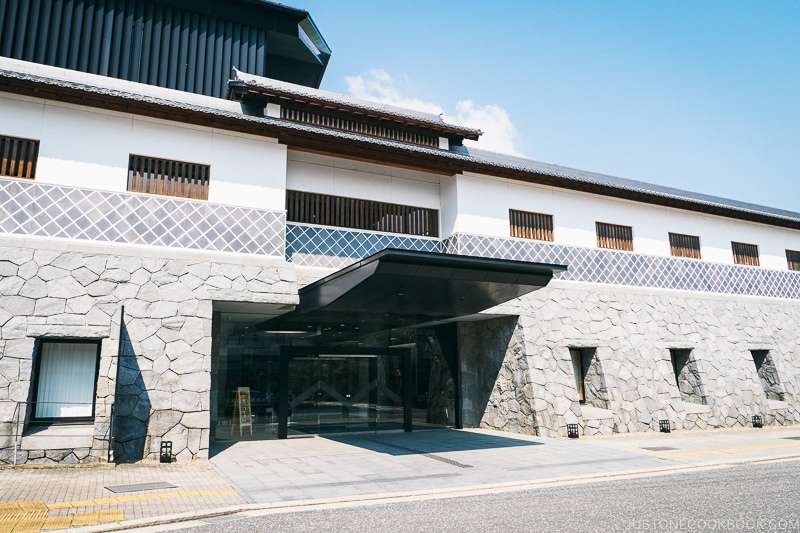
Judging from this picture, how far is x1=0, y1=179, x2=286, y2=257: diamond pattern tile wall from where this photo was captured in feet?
35.6

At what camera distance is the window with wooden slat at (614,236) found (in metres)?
17.3

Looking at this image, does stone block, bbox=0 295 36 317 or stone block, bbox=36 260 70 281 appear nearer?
stone block, bbox=0 295 36 317

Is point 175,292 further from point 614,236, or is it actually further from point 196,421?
point 614,236

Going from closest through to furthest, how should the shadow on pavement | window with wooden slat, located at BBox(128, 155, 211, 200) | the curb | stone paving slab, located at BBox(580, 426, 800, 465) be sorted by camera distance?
the curb < stone paving slab, located at BBox(580, 426, 800, 465) < window with wooden slat, located at BBox(128, 155, 211, 200) < the shadow on pavement

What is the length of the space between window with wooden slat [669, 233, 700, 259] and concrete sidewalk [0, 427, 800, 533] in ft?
20.8

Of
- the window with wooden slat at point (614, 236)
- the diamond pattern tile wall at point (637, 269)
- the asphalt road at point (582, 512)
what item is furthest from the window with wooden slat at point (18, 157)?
the window with wooden slat at point (614, 236)

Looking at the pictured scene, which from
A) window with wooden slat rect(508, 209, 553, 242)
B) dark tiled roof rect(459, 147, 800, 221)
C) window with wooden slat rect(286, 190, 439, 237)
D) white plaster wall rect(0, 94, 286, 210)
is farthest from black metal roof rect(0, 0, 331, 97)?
window with wooden slat rect(508, 209, 553, 242)

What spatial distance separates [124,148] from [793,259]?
929 inches

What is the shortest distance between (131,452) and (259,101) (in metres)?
9.21

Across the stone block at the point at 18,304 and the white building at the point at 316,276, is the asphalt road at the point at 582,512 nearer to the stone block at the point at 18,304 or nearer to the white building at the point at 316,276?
the white building at the point at 316,276

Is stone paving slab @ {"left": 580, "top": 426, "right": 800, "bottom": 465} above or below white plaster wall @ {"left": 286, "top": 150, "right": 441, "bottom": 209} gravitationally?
below

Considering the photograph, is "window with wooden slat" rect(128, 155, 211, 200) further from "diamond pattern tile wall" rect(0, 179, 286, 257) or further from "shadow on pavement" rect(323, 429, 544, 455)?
"shadow on pavement" rect(323, 429, 544, 455)

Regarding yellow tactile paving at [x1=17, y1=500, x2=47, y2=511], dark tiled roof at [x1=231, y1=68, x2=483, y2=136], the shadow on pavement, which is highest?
dark tiled roof at [x1=231, y1=68, x2=483, y2=136]

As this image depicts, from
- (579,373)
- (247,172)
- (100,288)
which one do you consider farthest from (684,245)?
(100,288)
